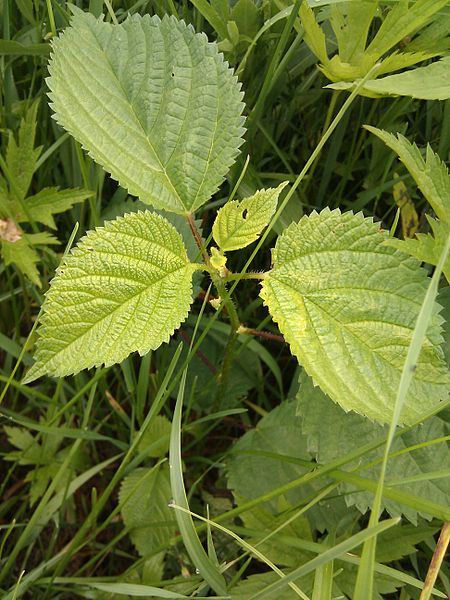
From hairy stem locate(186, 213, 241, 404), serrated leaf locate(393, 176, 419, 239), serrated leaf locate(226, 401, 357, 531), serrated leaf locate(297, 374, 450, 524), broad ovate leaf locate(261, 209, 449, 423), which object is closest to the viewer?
broad ovate leaf locate(261, 209, 449, 423)

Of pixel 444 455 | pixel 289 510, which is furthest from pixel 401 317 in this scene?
pixel 289 510

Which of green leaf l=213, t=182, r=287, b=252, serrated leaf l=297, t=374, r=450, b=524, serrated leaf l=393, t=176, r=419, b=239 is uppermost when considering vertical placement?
green leaf l=213, t=182, r=287, b=252

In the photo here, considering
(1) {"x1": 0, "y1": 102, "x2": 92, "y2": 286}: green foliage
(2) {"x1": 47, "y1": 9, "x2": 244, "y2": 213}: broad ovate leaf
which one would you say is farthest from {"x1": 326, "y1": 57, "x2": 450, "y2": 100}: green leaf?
(1) {"x1": 0, "y1": 102, "x2": 92, "y2": 286}: green foliage

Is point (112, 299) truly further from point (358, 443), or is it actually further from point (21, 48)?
point (21, 48)

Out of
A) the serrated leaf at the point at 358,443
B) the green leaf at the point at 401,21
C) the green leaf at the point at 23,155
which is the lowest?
the serrated leaf at the point at 358,443

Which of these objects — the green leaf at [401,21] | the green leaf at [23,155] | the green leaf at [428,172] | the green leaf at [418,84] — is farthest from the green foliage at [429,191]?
the green leaf at [23,155]

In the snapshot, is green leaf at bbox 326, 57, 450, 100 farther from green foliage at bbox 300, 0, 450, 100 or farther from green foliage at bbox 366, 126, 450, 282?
green foliage at bbox 366, 126, 450, 282

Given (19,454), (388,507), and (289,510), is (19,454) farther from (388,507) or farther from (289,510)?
(388,507)

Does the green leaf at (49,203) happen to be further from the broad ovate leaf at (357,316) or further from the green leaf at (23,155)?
the broad ovate leaf at (357,316)
